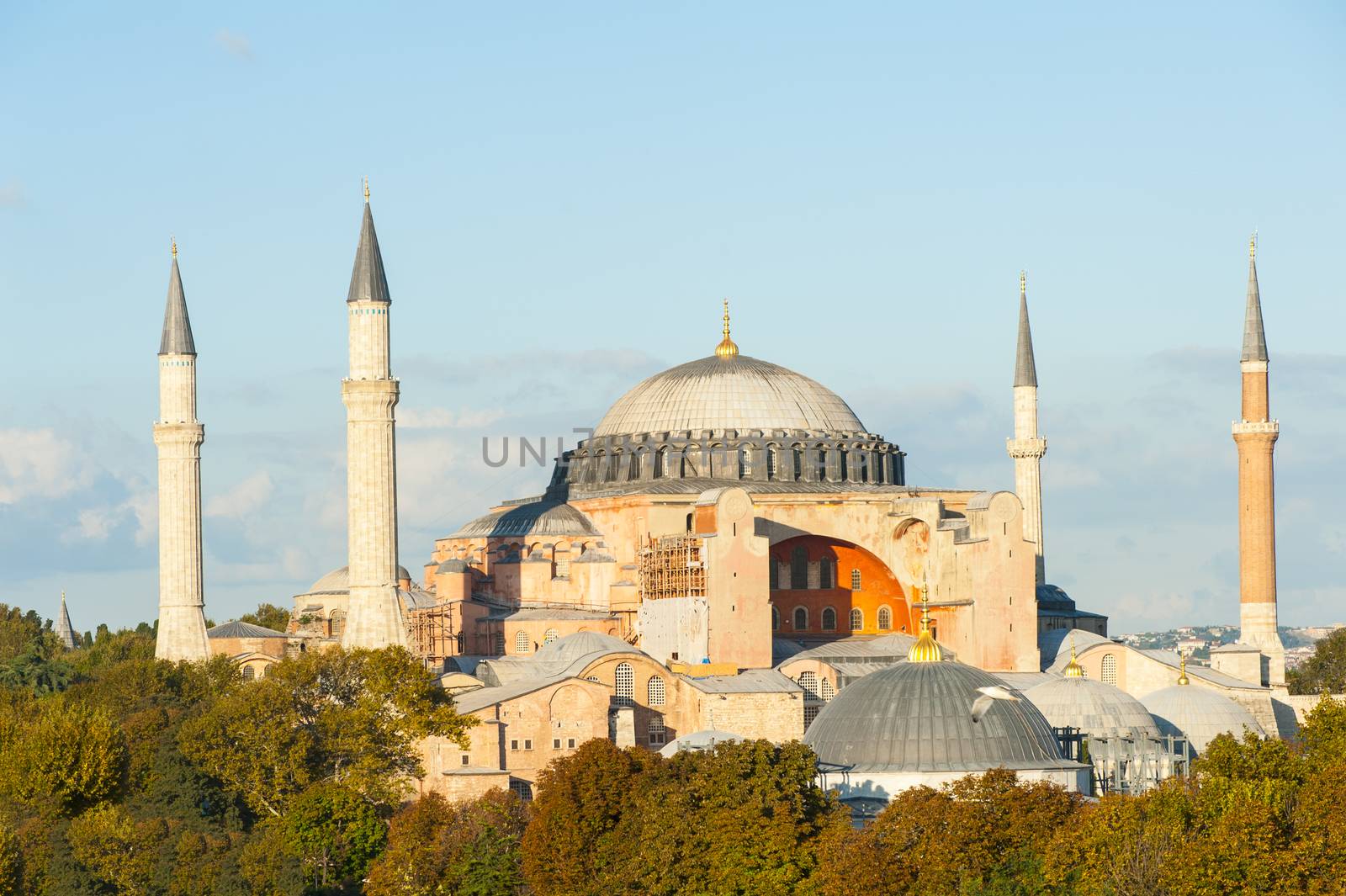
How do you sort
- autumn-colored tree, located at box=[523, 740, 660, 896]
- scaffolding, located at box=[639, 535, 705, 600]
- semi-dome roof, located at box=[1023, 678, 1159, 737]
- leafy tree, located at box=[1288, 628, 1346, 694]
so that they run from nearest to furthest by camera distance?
autumn-colored tree, located at box=[523, 740, 660, 896], semi-dome roof, located at box=[1023, 678, 1159, 737], scaffolding, located at box=[639, 535, 705, 600], leafy tree, located at box=[1288, 628, 1346, 694]

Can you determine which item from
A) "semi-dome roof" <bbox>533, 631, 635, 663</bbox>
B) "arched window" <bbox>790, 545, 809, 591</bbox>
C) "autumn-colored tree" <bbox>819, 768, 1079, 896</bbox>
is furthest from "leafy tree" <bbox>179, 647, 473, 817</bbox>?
"arched window" <bbox>790, 545, 809, 591</bbox>

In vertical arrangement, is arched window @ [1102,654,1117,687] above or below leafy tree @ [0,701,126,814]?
above

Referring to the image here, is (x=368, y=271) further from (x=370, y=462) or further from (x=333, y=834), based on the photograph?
(x=333, y=834)

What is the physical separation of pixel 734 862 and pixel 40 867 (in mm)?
10840

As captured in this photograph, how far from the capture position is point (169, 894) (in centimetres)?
3856

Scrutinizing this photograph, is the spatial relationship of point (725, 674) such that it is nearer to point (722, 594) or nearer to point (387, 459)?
point (722, 594)

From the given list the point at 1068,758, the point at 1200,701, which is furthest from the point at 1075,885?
the point at 1200,701

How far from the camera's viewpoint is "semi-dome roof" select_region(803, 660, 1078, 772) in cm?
3953

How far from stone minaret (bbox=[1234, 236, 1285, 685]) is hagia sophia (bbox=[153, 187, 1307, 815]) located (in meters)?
0.05

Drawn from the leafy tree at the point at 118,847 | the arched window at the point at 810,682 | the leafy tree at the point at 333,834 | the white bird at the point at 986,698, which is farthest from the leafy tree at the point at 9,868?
the arched window at the point at 810,682

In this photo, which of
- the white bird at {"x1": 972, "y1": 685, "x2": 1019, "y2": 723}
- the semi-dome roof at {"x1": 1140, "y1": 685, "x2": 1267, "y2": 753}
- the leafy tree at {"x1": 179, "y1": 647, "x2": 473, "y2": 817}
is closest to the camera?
the white bird at {"x1": 972, "y1": 685, "x2": 1019, "y2": 723}

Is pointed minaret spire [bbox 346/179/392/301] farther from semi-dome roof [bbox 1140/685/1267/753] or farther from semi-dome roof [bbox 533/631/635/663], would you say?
semi-dome roof [bbox 1140/685/1267/753]

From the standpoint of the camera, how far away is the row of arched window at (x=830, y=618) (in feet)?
170

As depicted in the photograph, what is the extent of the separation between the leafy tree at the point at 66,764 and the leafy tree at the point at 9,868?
382 cm
